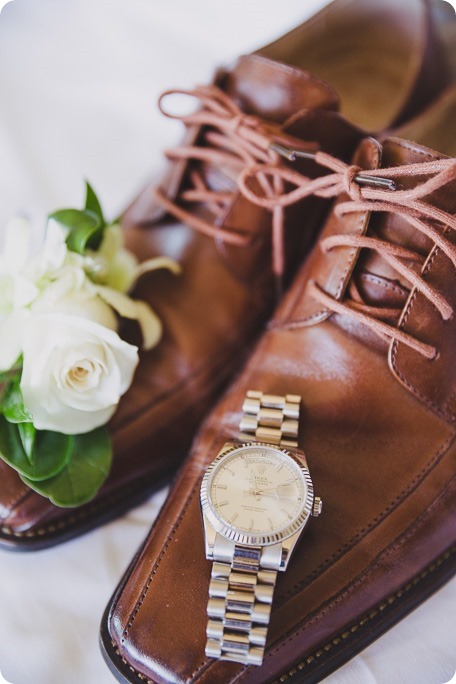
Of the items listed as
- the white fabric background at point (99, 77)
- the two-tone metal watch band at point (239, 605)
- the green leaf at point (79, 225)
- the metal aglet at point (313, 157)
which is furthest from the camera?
the white fabric background at point (99, 77)

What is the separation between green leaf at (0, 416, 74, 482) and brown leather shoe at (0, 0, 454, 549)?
0.05m

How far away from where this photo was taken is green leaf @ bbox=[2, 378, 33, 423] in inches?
27.2

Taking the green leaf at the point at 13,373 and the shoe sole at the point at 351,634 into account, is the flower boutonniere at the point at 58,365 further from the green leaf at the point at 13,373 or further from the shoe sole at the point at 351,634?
the shoe sole at the point at 351,634

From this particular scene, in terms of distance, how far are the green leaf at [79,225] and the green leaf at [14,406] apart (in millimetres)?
181

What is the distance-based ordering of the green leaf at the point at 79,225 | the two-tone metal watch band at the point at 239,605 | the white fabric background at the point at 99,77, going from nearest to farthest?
the two-tone metal watch band at the point at 239,605, the green leaf at the point at 79,225, the white fabric background at the point at 99,77

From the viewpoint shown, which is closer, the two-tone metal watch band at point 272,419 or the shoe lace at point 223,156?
the two-tone metal watch band at point 272,419

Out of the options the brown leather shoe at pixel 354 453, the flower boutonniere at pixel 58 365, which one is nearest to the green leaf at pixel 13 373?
the flower boutonniere at pixel 58 365

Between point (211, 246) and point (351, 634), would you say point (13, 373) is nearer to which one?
point (211, 246)

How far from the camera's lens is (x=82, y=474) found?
72cm

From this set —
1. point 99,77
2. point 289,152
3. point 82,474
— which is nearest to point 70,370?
point 82,474

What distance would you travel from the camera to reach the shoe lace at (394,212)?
65 centimetres

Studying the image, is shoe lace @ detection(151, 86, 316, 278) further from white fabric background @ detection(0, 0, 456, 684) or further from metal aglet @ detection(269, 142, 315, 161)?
white fabric background @ detection(0, 0, 456, 684)

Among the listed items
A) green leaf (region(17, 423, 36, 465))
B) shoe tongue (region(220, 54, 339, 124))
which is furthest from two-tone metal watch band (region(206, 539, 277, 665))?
shoe tongue (region(220, 54, 339, 124))

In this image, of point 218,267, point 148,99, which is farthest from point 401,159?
point 148,99
